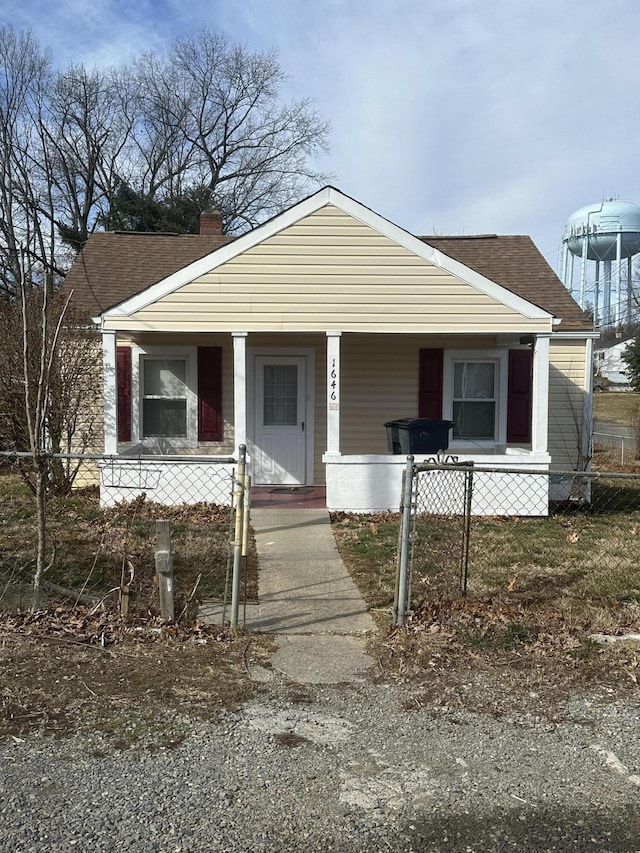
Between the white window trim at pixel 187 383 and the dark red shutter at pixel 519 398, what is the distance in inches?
200

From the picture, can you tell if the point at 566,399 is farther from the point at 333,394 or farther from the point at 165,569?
the point at 165,569

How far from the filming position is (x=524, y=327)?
9742 millimetres

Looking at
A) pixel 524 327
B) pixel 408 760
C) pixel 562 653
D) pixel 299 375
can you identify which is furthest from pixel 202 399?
pixel 408 760

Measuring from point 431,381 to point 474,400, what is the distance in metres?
0.77

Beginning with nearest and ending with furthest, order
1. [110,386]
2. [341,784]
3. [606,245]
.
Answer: [341,784]
[110,386]
[606,245]

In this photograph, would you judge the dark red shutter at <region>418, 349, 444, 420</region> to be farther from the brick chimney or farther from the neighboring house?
the neighboring house

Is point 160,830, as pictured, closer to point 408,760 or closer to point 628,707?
point 408,760

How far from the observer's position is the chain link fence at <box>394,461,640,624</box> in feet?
17.8

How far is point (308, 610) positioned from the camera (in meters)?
5.40

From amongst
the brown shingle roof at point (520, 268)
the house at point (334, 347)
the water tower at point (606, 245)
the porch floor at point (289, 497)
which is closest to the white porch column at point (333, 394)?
the house at point (334, 347)

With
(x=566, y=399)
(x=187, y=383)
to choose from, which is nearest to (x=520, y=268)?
(x=566, y=399)

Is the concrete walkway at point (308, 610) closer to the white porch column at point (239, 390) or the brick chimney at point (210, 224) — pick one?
the white porch column at point (239, 390)

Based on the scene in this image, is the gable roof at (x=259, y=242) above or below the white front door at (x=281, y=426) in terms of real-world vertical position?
above

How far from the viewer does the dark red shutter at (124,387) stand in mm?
11156
